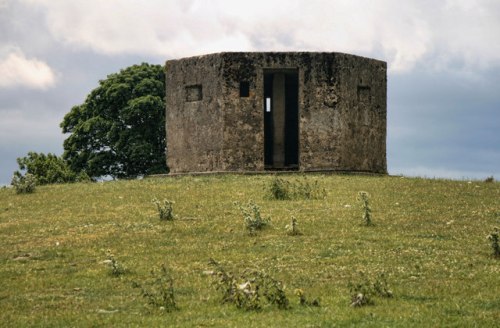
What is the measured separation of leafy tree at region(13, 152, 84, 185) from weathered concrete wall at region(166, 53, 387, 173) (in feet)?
40.6

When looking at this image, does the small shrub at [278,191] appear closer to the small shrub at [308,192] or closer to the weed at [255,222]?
the small shrub at [308,192]

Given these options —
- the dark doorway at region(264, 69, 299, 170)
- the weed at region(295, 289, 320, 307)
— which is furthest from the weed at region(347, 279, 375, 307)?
the dark doorway at region(264, 69, 299, 170)

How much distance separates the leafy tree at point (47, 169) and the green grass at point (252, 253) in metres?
18.2

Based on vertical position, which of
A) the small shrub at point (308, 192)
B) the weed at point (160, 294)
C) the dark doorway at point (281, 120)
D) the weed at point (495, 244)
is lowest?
the weed at point (160, 294)

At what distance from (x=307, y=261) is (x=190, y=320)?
4547 millimetres

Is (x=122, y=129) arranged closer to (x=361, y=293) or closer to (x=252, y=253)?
(x=252, y=253)

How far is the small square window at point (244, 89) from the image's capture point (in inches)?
1374

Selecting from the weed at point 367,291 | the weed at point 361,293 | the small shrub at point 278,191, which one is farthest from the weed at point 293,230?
the small shrub at point 278,191

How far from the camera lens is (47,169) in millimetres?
48750

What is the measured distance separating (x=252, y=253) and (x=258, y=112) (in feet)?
56.5

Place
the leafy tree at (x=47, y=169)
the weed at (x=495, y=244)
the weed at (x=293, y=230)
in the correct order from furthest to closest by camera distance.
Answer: the leafy tree at (x=47, y=169) → the weed at (x=293, y=230) → the weed at (x=495, y=244)

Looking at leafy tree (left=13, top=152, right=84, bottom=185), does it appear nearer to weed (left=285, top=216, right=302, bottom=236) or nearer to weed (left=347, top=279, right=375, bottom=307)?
weed (left=285, top=216, right=302, bottom=236)

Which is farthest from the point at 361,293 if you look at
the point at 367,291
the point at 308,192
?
the point at 308,192

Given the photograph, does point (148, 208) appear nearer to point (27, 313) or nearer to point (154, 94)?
point (27, 313)
